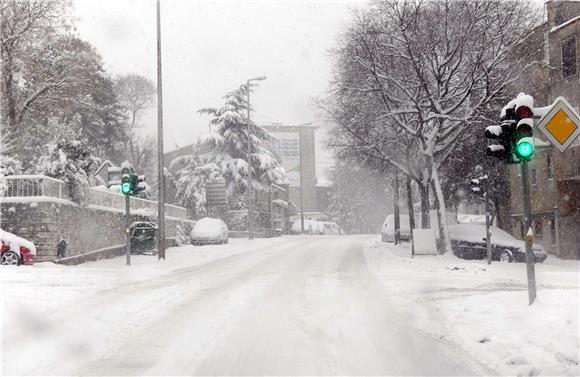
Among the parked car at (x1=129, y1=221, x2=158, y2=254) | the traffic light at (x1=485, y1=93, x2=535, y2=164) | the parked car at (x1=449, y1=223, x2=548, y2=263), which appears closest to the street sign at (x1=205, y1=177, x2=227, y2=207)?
the parked car at (x1=129, y1=221, x2=158, y2=254)

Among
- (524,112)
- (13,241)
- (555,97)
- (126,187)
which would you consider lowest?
(13,241)

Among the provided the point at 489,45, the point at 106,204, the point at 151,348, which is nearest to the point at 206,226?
the point at 106,204

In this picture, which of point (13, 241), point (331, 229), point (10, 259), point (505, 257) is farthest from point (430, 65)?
point (331, 229)

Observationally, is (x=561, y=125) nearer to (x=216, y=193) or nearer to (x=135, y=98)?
(x=216, y=193)

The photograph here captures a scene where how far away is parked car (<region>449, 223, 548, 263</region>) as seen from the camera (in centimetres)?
2317

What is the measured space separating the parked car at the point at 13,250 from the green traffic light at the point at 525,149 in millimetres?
13642

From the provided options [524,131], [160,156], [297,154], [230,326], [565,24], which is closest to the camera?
[230,326]

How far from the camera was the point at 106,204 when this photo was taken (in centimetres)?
2694

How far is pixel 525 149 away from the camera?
32.4ft

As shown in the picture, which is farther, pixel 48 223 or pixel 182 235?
pixel 182 235

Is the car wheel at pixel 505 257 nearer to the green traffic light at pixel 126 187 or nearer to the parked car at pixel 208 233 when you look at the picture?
the green traffic light at pixel 126 187

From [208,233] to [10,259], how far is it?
1876 centimetres

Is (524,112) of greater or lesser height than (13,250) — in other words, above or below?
above

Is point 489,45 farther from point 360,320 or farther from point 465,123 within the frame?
point 360,320
